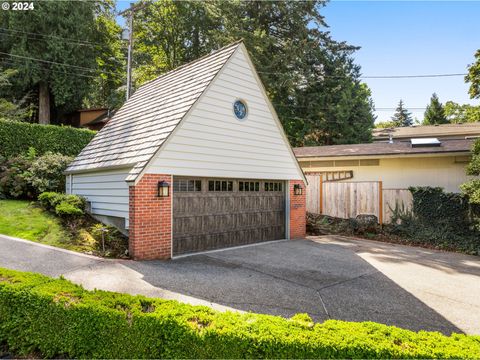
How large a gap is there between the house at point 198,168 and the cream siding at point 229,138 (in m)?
0.03

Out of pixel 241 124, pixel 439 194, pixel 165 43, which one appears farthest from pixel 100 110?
pixel 439 194

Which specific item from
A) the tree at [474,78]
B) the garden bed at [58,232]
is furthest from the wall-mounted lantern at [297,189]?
the tree at [474,78]

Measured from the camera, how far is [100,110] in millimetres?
27328

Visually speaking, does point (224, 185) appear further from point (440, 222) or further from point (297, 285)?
point (440, 222)

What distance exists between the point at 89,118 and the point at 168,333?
27347mm

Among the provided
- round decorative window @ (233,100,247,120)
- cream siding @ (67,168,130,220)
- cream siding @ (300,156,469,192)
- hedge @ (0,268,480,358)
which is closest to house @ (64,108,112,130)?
cream siding @ (67,168,130,220)

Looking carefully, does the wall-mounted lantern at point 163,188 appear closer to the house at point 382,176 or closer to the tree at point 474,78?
the house at point 382,176

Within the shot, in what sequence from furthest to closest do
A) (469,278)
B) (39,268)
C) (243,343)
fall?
(469,278)
(39,268)
(243,343)

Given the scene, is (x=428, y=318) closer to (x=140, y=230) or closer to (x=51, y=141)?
(x=140, y=230)

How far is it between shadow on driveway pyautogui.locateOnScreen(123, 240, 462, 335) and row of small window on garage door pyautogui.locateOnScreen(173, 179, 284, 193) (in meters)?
1.84

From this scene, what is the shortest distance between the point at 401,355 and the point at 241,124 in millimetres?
7720

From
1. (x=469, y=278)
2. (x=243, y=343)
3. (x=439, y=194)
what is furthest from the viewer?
(x=439, y=194)

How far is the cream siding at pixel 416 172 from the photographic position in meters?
13.6

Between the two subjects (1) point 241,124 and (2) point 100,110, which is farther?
(2) point 100,110
